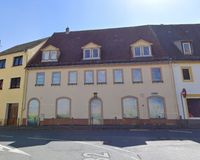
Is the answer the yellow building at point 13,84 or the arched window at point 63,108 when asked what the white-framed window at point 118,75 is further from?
the yellow building at point 13,84

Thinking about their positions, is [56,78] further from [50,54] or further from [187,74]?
[187,74]

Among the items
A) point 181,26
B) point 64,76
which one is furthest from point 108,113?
point 181,26

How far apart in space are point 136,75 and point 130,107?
3586 mm

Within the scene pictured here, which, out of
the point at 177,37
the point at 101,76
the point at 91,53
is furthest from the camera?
the point at 177,37

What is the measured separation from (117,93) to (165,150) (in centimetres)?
1242

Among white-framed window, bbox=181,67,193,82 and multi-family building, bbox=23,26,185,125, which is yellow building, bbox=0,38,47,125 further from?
white-framed window, bbox=181,67,193,82

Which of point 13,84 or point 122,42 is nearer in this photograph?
point 13,84

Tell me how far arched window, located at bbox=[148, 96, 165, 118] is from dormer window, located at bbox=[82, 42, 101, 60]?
26.7 feet

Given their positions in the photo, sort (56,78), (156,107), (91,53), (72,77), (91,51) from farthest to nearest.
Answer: (91,51), (91,53), (56,78), (72,77), (156,107)

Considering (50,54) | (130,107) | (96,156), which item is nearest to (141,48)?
(130,107)

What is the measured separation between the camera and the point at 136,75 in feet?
71.2

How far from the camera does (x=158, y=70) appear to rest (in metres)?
21.5

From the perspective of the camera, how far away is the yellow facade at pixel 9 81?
23042mm

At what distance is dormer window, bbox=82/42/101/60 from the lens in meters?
23.5
